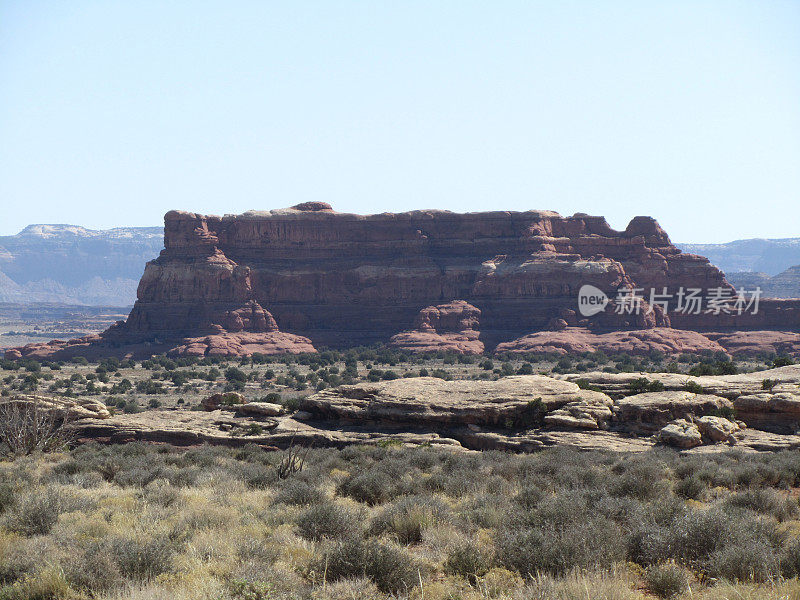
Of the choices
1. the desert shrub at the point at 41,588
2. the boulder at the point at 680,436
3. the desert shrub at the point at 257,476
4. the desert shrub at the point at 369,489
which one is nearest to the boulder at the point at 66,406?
the desert shrub at the point at 257,476

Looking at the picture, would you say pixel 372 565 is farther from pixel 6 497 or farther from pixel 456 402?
pixel 456 402

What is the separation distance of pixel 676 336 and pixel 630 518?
82161 millimetres

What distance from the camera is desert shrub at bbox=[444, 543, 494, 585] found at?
8.54 metres

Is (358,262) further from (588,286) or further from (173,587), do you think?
(173,587)

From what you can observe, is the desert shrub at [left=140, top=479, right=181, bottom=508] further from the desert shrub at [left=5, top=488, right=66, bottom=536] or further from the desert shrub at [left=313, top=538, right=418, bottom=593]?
the desert shrub at [left=313, top=538, right=418, bottom=593]

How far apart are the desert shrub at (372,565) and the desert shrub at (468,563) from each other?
507mm

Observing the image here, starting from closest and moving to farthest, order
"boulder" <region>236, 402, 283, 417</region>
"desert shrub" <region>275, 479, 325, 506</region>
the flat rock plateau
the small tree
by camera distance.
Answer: "desert shrub" <region>275, 479, 325, 506</region>
the small tree
the flat rock plateau
"boulder" <region>236, 402, 283, 417</region>

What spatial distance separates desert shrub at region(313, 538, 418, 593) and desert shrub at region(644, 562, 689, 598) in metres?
2.83

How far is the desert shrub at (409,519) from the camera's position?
10.4 meters

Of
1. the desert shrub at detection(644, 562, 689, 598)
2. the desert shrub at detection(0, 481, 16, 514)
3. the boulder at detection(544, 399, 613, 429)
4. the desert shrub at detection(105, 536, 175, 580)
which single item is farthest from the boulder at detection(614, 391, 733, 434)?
the desert shrub at detection(0, 481, 16, 514)

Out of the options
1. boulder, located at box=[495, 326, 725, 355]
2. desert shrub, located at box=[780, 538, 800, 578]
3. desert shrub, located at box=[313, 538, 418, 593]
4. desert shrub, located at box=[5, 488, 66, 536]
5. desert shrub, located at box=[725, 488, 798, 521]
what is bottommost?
boulder, located at box=[495, 326, 725, 355]

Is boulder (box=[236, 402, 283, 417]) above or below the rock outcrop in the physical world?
above

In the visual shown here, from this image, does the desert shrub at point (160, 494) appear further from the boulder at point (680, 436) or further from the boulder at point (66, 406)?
the boulder at point (680, 436)

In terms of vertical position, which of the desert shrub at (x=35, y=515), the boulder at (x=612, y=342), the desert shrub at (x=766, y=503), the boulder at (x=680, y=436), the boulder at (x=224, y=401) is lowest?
the boulder at (x=612, y=342)
